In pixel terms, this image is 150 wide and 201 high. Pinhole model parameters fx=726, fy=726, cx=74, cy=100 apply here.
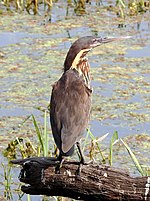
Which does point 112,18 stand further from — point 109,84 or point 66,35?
point 109,84

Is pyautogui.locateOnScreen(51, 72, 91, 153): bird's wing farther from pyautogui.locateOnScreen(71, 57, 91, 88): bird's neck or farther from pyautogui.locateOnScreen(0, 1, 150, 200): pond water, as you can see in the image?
pyautogui.locateOnScreen(0, 1, 150, 200): pond water

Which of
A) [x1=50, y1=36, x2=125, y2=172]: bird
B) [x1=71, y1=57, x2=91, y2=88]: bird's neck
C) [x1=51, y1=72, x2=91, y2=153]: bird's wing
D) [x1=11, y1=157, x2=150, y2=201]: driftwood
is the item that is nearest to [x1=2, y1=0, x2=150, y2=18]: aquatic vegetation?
[x1=71, y1=57, x2=91, y2=88]: bird's neck

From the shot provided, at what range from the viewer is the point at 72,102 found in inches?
167

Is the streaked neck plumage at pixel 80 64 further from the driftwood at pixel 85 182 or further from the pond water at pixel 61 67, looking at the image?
the pond water at pixel 61 67

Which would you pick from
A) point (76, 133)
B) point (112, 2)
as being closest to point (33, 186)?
point (76, 133)

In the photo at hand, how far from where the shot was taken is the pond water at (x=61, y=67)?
631 centimetres

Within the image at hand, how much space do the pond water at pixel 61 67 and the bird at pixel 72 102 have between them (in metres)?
1.38

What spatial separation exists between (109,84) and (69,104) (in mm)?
2815

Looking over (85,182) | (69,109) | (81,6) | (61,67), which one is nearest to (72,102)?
(69,109)

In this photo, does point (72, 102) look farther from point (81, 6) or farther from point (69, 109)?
point (81, 6)

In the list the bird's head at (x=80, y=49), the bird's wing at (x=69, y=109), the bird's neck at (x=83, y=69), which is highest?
the bird's head at (x=80, y=49)

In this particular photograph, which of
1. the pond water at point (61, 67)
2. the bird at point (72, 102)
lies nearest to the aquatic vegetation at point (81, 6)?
the pond water at point (61, 67)

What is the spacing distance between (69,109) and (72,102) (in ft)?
0.22

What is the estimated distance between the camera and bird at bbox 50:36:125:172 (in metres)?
4.04
